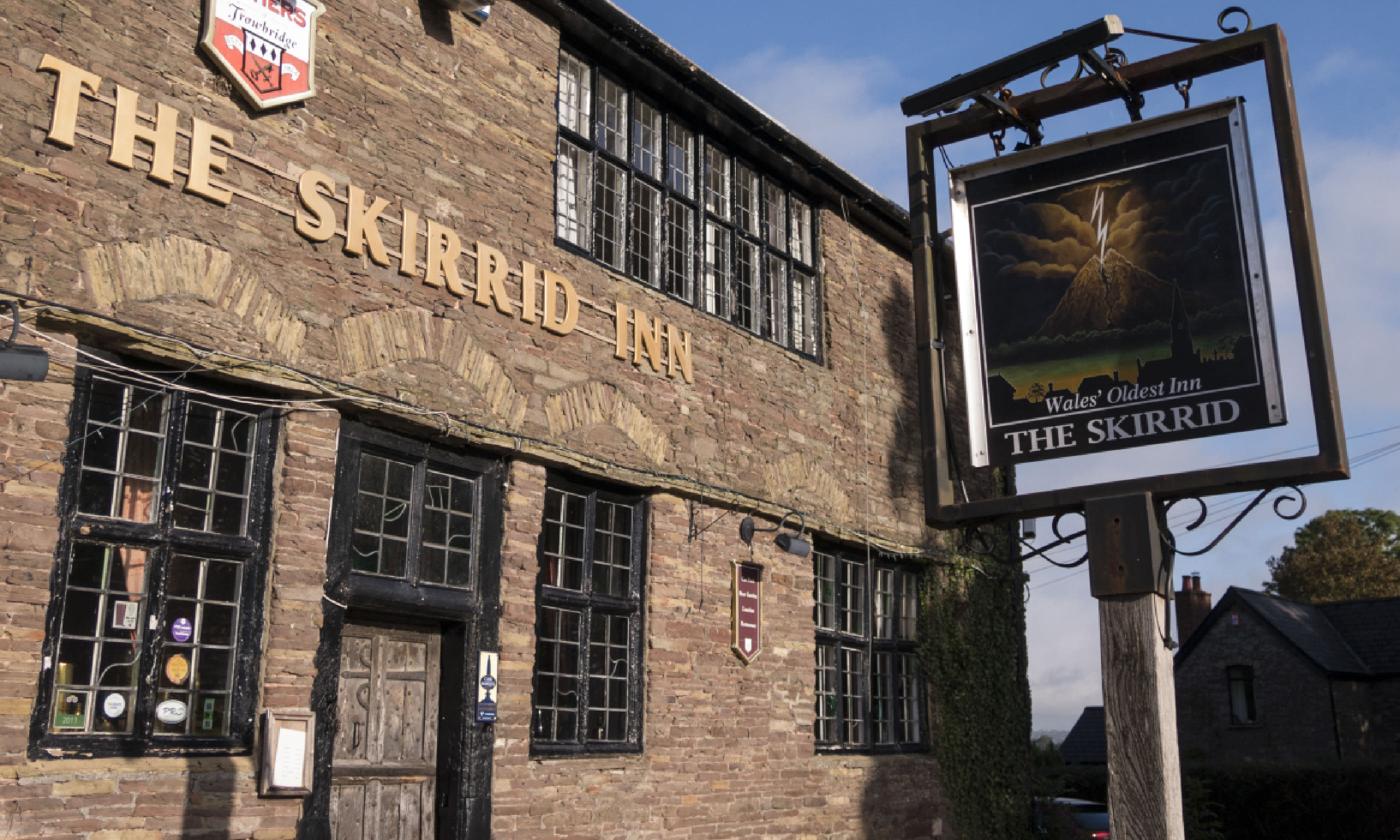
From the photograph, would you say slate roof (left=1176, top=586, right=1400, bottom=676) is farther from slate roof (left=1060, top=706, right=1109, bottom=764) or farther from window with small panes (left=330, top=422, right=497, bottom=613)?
window with small panes (left=330, top=422, right=497, bottom=613)

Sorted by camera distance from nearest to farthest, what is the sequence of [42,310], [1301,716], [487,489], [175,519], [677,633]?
[42,310], [175,519], [487,489], [677,633], [1301,716]

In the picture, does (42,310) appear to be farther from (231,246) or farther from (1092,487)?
(1092,487)

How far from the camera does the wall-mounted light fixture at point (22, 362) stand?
19.3 feet

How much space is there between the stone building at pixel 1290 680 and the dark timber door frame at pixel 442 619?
25490mm

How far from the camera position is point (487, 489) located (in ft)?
29.4

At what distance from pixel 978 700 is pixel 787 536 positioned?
422 cm

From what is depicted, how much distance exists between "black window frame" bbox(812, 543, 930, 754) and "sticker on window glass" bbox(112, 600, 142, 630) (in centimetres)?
678

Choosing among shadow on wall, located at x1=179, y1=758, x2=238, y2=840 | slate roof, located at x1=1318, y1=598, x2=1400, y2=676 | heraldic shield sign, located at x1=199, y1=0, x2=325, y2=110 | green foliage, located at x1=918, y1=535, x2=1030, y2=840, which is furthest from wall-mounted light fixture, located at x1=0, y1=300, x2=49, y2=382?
slate roof, located at x1=1318, y1=598, x2=1400, y2=676

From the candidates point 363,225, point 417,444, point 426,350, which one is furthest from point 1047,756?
point 363,225

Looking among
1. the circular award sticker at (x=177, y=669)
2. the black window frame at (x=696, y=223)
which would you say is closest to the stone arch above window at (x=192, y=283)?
the circular award sticker at (x=177, y=669)

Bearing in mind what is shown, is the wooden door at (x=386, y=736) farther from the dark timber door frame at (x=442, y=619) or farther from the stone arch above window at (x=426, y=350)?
the stone arch above window at (x=426, y=350)

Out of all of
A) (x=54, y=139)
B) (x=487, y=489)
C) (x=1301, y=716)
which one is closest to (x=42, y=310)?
(x=54, y=139)

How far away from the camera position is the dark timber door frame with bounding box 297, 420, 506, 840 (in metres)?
7.65

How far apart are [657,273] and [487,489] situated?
2979mm
